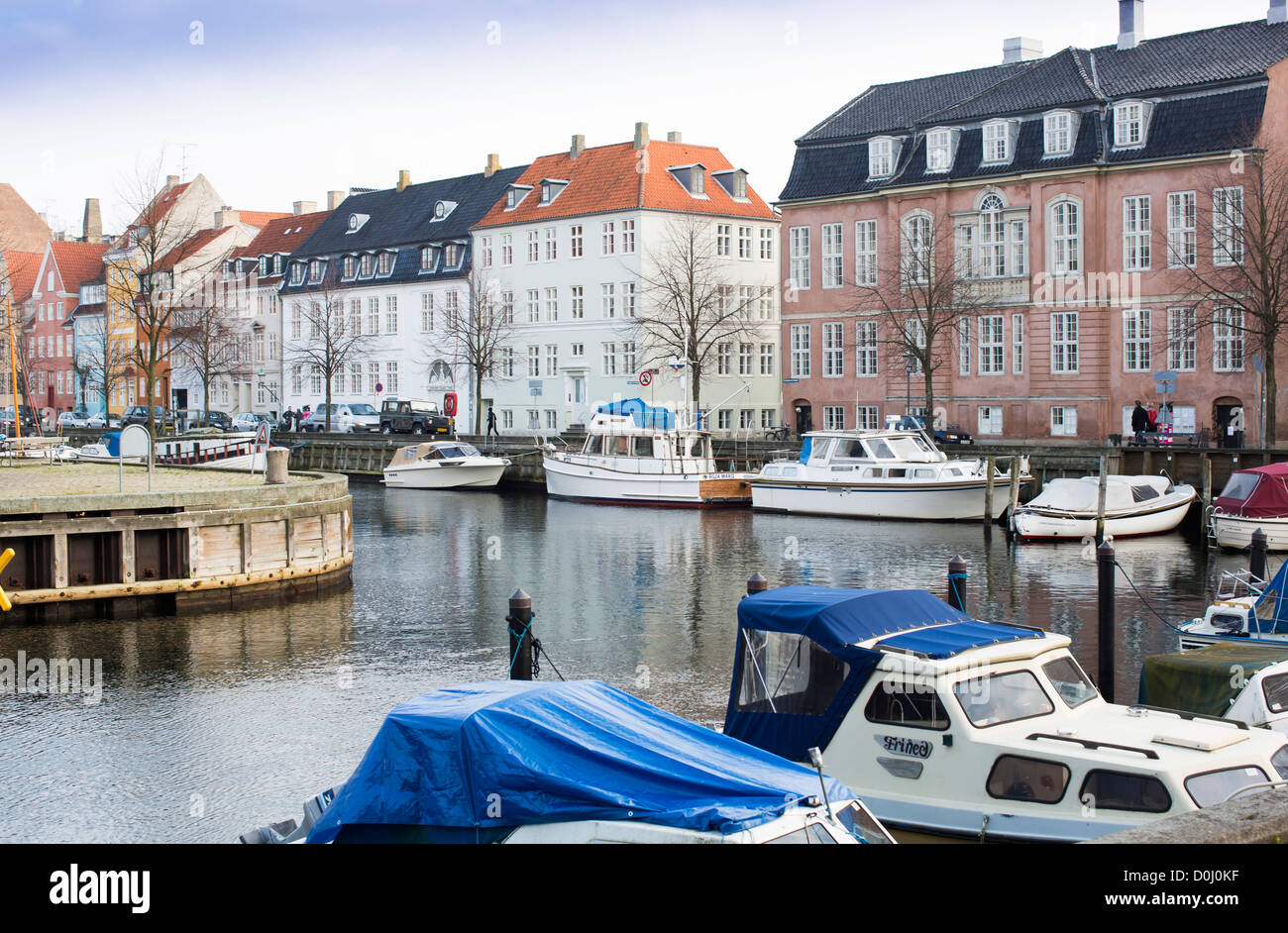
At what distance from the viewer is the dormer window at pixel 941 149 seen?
57.2 metres

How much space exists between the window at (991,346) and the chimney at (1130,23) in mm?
11796

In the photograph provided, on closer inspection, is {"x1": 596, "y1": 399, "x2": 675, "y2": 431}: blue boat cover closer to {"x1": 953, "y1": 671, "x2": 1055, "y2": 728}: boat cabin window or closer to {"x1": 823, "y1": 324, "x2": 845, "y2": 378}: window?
{"x1": 823, "y1": 324, "x2": 845, "y2": 378}: window

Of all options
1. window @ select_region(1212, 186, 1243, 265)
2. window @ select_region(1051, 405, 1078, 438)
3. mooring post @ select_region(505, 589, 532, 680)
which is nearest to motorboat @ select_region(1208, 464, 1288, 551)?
window @ select_region(1212, 186, 1243, 265)

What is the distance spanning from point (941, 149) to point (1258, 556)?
37.6 metres

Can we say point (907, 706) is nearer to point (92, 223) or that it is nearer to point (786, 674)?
point (786, 674)

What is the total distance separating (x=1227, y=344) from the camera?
1970 inches

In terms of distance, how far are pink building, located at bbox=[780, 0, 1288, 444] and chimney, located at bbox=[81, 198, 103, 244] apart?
278 feet

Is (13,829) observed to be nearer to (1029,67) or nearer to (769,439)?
(769,439)

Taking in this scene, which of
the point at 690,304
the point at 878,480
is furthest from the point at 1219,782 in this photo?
the point at 690,304

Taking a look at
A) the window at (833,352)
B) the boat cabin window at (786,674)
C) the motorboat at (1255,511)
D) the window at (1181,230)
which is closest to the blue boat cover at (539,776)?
the boat cabin window at (786,674)

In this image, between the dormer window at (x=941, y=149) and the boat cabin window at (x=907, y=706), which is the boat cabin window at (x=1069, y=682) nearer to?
the boat cabin window at (x=907, y=706)

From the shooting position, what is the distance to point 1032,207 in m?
54.7

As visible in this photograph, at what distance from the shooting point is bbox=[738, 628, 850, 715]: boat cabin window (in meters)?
12.4
